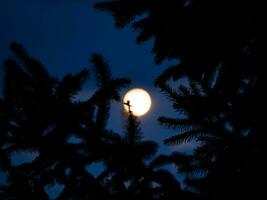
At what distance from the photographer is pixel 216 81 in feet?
10.7

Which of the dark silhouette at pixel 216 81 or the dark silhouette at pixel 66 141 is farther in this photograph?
the dark silhouette at pixel 216 81

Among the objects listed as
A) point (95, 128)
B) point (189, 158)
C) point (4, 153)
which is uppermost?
point (189, 158)

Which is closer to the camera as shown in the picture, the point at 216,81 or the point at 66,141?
the point at 66,141

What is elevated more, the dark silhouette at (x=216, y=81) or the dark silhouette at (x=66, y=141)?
the dark silhouette at (x=216, y=81)

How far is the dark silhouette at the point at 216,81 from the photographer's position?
8.30ft

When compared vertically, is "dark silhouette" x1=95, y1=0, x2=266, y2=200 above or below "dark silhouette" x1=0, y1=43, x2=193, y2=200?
above

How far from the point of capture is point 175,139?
9.29ft

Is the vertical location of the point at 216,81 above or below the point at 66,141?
above

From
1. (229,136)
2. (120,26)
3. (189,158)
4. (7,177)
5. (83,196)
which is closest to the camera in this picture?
(7,177)

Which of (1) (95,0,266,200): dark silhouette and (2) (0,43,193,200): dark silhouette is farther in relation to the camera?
(1) (95,0,266,200): dark silhouette

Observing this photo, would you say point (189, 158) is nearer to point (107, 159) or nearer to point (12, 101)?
point (107, 159)

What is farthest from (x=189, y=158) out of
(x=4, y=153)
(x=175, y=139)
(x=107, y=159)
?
(x=4, y=153)

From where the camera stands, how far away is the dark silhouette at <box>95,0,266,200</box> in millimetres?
2531

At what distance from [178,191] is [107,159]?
18.8 inches
